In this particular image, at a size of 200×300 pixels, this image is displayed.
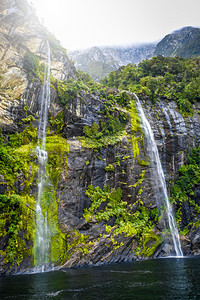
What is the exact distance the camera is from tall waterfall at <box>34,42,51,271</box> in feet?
54.2

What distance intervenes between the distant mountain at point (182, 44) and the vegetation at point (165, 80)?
109 ft

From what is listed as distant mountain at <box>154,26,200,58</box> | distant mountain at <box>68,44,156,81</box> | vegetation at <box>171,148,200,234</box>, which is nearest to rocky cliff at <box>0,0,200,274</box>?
vegetation at <box>171,148,200,234</box>

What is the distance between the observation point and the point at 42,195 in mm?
18609

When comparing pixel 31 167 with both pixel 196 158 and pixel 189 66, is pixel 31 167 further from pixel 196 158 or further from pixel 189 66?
pixel 189 66

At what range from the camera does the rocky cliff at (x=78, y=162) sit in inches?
685

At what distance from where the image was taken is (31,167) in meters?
18.9

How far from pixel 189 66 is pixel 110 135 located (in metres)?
27.2

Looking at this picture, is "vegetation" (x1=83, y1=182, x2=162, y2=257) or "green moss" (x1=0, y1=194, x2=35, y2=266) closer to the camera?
"green moss" (x1=0, y1=194, x2=35, y2=266)

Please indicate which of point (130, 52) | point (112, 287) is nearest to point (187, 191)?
point (112, 287)

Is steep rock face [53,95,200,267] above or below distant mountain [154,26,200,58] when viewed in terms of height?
below

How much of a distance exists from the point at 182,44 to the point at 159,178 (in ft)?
252

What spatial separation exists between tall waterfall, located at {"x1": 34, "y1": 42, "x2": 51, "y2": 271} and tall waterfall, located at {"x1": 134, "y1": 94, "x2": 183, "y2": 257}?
12907 millimetres

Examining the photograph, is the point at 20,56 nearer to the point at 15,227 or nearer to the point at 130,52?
the point at 15,227

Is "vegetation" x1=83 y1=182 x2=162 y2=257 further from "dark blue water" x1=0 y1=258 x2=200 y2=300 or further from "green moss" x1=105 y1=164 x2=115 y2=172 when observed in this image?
"dark blue water" x1=0 y1=258 x2=200 y2=300
